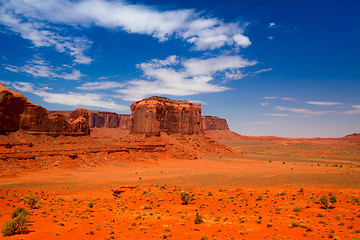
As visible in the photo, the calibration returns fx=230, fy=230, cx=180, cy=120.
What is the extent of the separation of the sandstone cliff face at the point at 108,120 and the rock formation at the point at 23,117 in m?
104

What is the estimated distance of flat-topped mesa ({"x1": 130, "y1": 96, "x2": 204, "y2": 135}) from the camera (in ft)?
225

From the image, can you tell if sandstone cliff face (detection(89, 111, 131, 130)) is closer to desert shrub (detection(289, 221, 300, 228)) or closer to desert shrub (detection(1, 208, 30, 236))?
desert shrub (detection(1, 208, 30, 236))

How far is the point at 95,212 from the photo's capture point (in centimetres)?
1673

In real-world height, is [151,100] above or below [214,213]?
above

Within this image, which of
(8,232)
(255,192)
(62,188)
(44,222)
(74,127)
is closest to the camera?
(8,232)

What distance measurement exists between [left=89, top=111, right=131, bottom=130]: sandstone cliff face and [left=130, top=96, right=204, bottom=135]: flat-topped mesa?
84.6 meters

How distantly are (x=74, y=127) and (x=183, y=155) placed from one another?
2750cm

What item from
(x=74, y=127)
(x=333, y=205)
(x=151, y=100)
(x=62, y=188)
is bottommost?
(x=62, y=188)

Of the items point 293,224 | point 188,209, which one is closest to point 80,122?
point 188,209

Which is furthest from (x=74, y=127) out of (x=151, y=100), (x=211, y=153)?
(x=211, y=153)

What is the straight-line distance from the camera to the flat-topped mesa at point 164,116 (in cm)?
6869

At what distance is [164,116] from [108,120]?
97.3 m

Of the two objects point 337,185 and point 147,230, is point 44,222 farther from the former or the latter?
point 337,185

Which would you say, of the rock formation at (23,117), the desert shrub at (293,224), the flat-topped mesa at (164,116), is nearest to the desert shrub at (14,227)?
the desert shrub at (293,224)
